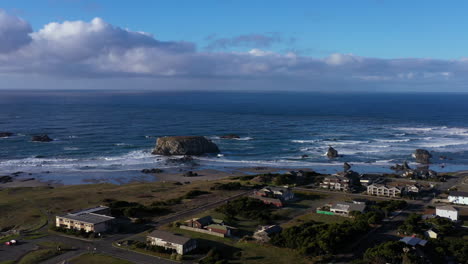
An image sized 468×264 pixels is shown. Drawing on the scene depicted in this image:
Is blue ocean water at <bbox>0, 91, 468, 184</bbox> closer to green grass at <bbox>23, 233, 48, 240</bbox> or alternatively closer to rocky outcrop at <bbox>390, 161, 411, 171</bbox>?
Result: rocky outcrop at <bbox>390, 161, 411, 171</bbox>

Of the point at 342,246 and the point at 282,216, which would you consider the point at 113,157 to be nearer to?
the point at 282,216

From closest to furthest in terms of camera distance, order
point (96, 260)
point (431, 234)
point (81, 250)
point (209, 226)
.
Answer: point (96, 260), point (81, 250), point (431, 234), point (209, 226)

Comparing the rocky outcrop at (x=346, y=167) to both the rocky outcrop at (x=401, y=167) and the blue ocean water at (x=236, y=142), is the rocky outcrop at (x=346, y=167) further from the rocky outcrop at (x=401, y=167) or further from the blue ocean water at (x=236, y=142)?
the rocky outcrop at (x=401, y=167)

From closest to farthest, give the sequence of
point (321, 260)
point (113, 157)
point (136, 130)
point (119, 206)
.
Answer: point (321, 260), point (119, 206), point (113, 157), point (136, 130)

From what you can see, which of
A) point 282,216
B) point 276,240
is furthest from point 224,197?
point 276,240

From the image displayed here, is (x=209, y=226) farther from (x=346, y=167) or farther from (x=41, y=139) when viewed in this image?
(x=41, y=139)

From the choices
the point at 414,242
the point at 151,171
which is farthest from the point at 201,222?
the point at 151,171

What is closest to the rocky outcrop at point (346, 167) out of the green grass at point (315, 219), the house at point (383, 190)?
the house at point (383, 190)
